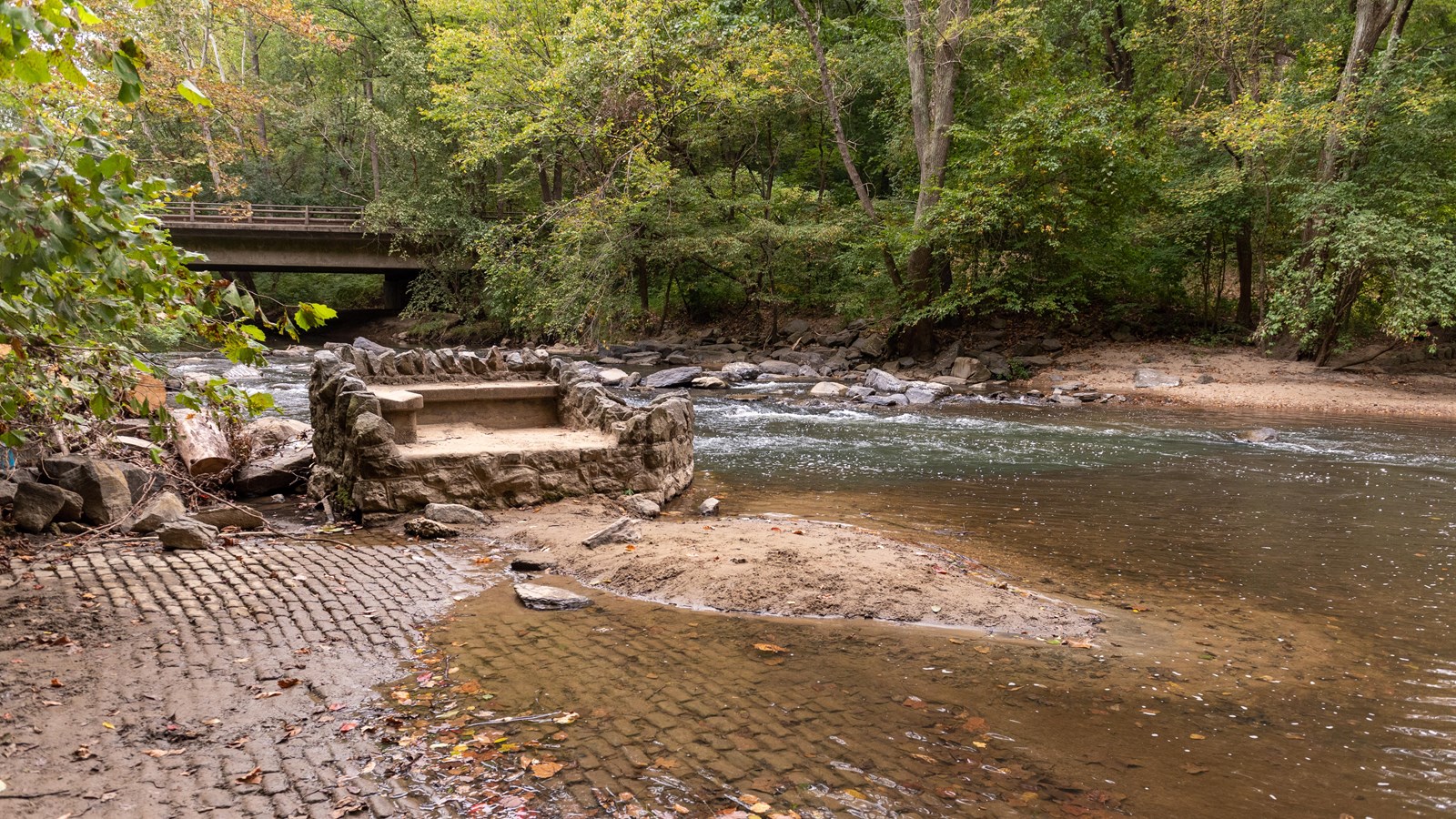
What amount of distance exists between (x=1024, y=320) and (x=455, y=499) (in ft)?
64.5

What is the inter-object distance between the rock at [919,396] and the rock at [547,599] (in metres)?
12.8

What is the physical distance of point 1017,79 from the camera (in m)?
22.2

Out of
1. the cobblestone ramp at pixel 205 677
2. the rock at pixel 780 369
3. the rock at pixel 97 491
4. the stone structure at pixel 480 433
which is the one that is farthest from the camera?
the rock at pixel 780 369

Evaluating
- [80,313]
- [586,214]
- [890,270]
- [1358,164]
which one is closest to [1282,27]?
[1358,164]

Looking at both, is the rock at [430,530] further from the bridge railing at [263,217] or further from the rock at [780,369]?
the bridge railing at [263,217]

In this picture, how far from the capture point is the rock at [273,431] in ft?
32.9

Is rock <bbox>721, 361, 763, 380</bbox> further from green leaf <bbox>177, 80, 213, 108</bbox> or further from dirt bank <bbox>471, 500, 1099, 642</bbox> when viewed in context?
green leaf <bbox>177, 80, 213, 108</bbox>

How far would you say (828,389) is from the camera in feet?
59.1

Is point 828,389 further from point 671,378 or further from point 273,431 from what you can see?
point 273,431

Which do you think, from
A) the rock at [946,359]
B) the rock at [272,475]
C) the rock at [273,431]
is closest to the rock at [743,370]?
the rock at [946,359]

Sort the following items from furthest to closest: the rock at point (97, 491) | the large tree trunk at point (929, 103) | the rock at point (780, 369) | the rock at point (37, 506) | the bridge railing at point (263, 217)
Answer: the bridge railing at point (263, 217) → the rock at point (780, 369) → the large tree trunk at point (929, 103) → the rock at point (97, 491) → the rock at point (37, 506)

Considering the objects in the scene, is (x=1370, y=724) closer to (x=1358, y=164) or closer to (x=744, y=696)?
(x=744, y=696)

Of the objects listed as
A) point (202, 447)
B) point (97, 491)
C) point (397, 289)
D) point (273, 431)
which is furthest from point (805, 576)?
point (397, 289)

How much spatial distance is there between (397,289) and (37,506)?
3203cm
